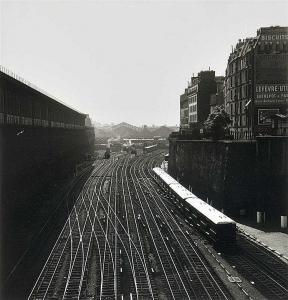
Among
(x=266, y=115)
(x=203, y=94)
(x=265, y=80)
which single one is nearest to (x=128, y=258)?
(x=266, y=115)

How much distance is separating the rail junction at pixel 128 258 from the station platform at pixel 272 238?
15.2 ft

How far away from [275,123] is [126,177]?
105 feet

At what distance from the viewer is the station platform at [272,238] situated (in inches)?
1174

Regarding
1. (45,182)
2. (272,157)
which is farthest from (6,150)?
(272,157)

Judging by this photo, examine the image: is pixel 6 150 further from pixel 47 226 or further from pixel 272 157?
pixel 272 157

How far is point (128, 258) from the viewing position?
90.8 feet

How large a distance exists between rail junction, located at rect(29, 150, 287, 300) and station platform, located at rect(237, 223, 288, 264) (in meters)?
4.62

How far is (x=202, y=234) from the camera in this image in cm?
3312

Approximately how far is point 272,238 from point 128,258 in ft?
42.1

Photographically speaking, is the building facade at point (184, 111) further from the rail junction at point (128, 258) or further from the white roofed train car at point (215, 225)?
the white roofed train car at point (215, 225)

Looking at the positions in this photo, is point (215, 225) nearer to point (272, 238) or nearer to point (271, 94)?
point (272, 238)

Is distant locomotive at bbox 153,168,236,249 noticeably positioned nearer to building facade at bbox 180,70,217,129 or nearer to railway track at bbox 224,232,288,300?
railway track at bbox 224,232,288,300

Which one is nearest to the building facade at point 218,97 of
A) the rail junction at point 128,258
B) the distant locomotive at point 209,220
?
the rail junction at point 128,258

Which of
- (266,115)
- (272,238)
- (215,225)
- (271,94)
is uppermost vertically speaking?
(271,94)
